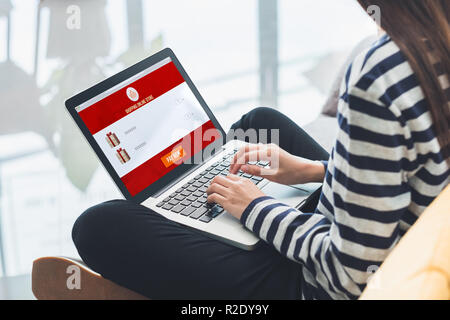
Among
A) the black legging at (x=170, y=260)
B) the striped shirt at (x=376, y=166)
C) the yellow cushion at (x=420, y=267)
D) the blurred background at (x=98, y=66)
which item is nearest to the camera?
the yellow cushion at (x=420, y=267)

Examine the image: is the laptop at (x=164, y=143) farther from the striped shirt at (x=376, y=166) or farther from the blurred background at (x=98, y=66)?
the blurred background at (x=98, y=66)

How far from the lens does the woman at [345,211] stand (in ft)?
2.09

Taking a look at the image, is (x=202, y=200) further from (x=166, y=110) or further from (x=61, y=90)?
(x=61, y=90)

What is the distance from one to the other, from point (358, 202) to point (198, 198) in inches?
15.4

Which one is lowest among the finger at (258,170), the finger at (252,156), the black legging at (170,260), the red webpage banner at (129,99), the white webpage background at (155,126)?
the black legging at (170,260)

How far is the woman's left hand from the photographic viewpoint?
871mm

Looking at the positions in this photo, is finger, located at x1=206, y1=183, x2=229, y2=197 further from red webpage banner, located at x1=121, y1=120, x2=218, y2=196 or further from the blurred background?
the blurred background

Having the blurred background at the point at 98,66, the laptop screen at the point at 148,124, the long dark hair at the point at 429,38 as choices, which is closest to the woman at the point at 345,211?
the long dark hair at the point at 429,38

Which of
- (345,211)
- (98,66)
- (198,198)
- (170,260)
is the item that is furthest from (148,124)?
(98,66)

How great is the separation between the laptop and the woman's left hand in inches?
1.3

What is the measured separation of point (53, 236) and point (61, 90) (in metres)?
0.53

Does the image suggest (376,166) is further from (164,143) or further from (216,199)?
(164,143)

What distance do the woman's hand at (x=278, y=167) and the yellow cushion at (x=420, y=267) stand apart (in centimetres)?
40

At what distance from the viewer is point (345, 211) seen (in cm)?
68
